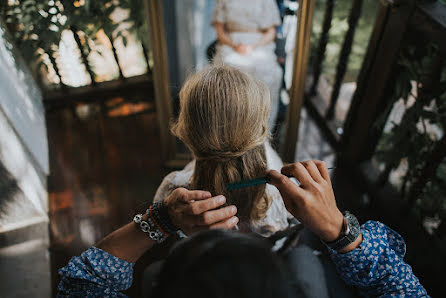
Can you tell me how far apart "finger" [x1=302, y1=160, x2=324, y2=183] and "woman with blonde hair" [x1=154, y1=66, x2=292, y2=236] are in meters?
0.16

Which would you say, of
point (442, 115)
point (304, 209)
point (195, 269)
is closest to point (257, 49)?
point (442, 115)

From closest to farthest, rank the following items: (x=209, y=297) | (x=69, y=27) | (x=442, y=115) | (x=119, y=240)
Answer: (x=209, y=297) < (x=119, y=240) < (x=442, y=115) < (x=69, y=27)

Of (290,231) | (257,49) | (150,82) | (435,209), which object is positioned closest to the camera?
(290,231)

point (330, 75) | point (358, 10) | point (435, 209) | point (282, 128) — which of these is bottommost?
point (435, 209)

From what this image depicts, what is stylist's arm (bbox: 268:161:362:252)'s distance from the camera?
69cm

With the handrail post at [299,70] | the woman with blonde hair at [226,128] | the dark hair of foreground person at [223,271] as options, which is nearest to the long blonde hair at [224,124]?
the woman with blonde hair at [226,128]

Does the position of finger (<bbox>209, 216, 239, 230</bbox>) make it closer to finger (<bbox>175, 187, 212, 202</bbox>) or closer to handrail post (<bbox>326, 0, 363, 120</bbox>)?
finger (<bbox>175, 187, 212, 202</bbox>)

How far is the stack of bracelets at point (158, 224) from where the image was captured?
78 cm

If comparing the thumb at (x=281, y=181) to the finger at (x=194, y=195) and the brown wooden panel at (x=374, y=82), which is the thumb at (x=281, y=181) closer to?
the finger at (x=194, y=195)

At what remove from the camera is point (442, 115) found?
124 cm

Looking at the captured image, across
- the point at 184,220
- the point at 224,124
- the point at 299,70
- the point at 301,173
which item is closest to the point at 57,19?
the point at 299,70

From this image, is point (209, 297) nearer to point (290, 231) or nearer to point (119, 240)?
point (119, 240)

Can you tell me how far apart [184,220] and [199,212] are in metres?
0.06

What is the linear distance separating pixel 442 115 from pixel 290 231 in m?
0.75
